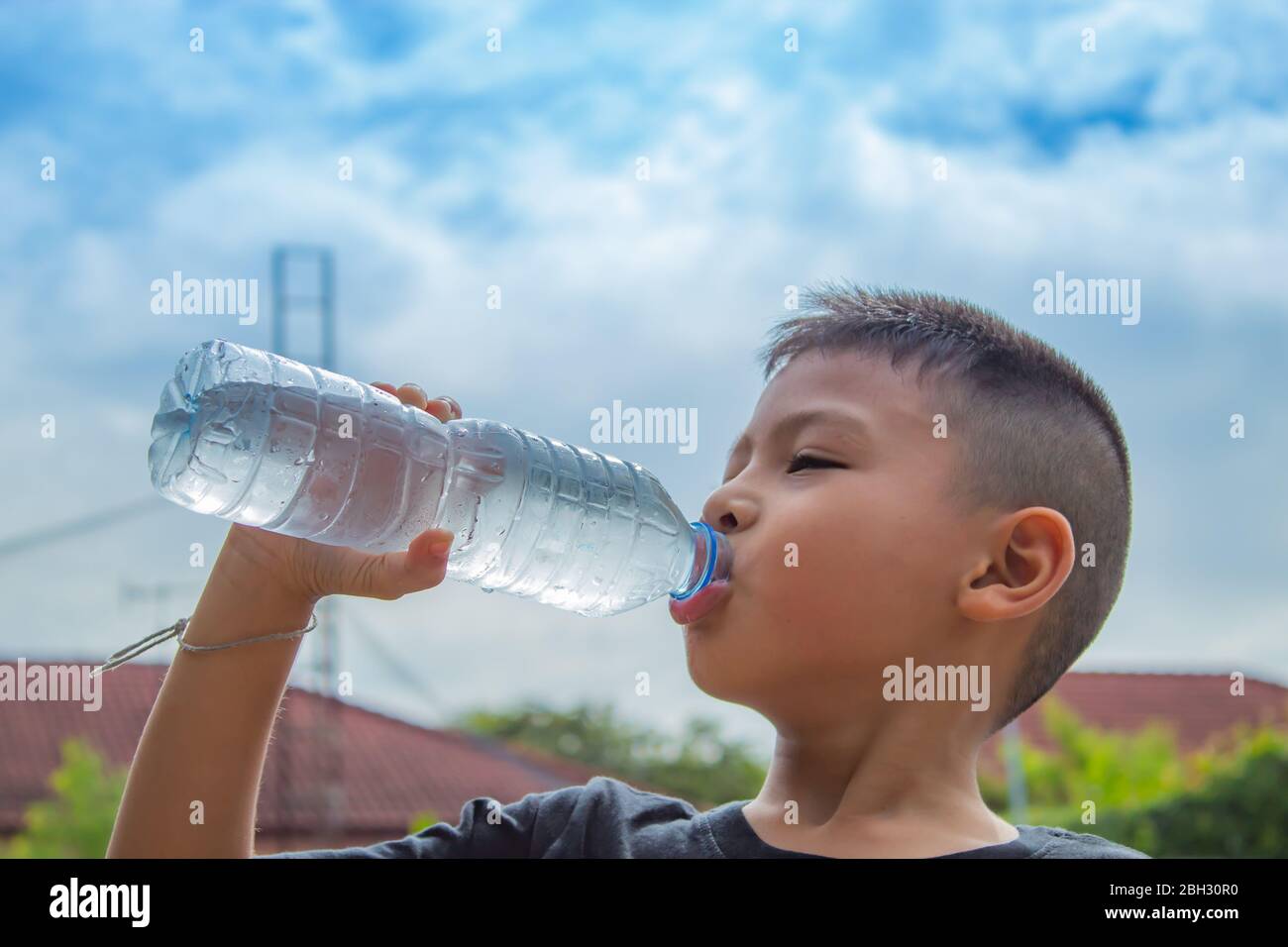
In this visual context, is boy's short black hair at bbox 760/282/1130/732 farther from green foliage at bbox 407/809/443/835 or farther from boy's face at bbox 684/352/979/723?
green foliage at bbox 407/809/443/835

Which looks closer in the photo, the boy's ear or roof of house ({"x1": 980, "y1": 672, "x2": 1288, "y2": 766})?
the boy's ear

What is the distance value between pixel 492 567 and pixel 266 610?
0.81ft

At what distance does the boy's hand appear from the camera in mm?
1007

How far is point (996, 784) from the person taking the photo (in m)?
8.38

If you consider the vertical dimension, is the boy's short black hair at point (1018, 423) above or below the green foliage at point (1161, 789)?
above

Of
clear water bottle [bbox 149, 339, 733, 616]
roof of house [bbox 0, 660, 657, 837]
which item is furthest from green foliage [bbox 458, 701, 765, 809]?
clear water bottle [bbox 149, 339, 733, 616]

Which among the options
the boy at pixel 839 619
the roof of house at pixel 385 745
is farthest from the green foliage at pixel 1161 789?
the boy at pixel 839 619

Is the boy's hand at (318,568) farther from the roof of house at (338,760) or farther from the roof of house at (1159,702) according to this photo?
the roof of house at (1159,702)

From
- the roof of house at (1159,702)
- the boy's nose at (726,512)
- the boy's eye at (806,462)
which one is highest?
the boy's eye at (806,462)

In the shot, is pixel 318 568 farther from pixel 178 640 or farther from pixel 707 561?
pixel 707 561

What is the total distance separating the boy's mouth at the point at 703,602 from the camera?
1.10m

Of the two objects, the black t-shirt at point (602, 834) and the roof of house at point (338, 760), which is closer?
the black t-shirt at point (602, 834)

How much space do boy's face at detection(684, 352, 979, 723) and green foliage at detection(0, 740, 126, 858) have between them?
Result: 717 cm
